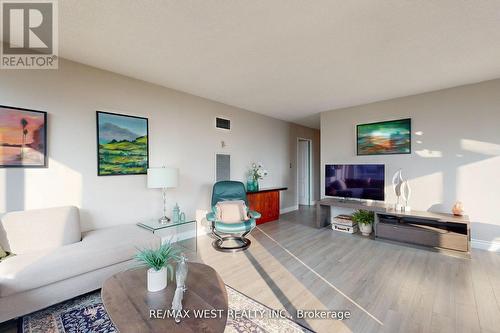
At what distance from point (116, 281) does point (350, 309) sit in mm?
1884

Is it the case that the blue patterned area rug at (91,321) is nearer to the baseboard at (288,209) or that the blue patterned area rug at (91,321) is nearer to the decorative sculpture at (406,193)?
the decorative sculpture at (406,193)

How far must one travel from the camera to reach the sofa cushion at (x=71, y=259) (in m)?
1.64

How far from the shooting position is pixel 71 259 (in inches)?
74.4

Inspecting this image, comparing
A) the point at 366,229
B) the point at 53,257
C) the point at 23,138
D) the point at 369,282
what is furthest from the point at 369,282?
the point at 23,138

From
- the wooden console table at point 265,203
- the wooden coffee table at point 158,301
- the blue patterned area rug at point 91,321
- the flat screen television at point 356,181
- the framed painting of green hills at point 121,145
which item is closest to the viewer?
the wooden coffee table at point 158,301

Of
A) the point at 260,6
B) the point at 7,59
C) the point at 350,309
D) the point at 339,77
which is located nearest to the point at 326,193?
the point at 339,77

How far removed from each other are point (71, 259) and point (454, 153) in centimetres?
508

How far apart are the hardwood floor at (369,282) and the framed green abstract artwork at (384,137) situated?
166cm

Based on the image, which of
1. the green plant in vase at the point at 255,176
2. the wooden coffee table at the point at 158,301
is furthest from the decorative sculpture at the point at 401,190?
the wooden coffee table at the point at 158,301

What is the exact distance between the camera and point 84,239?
7.49ft

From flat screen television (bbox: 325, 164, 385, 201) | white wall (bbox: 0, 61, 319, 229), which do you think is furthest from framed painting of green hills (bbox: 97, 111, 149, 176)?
flat screen television (bbox: 325, 164, 385, 201)

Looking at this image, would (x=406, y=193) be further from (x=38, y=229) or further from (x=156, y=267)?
(x=38, y=229)

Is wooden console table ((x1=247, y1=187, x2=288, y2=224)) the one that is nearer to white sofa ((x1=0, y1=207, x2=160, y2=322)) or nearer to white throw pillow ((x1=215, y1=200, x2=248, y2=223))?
white throw pillow ((x1=215, y1=200, x2=248, y2=223))

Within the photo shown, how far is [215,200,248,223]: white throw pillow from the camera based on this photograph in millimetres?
3256
